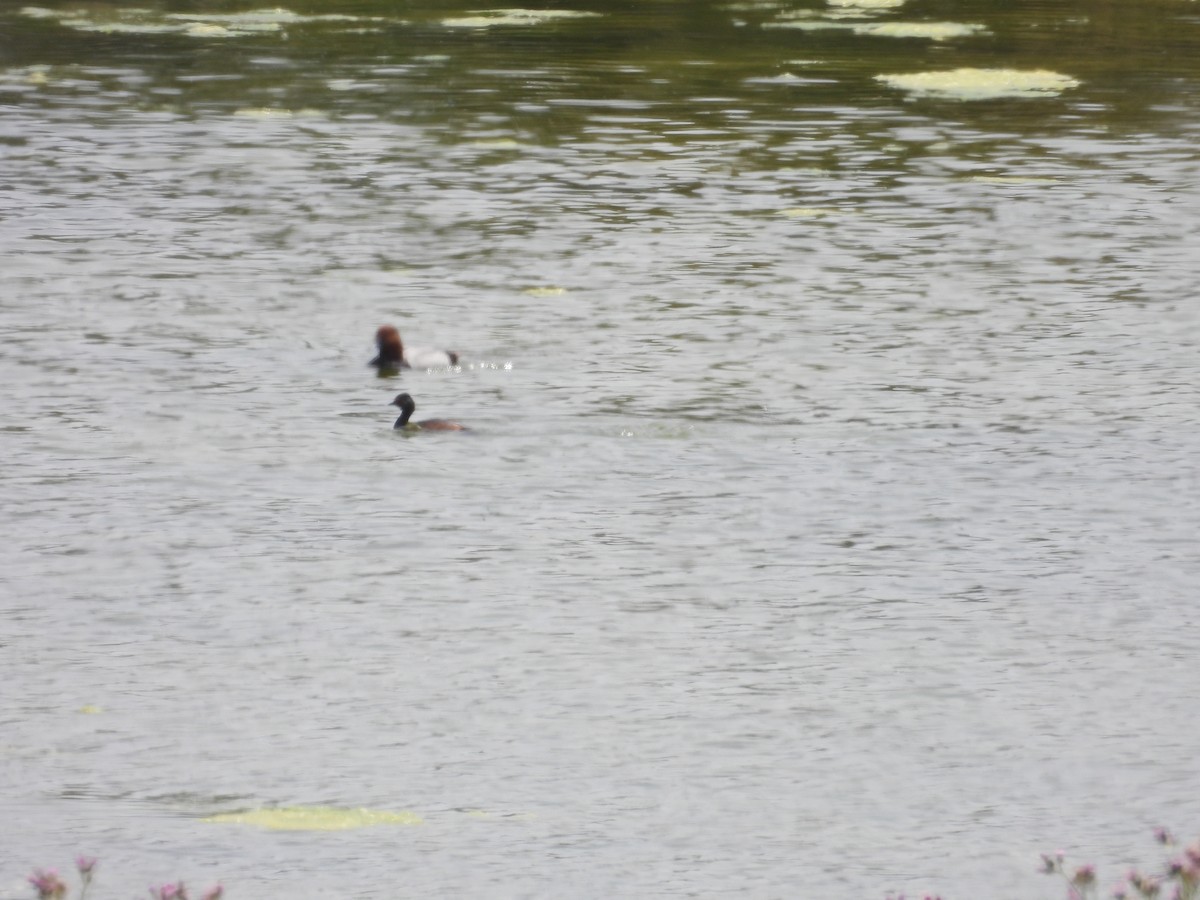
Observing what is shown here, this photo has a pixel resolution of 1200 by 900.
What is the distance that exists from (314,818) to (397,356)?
496cm

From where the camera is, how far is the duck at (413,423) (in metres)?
9.68

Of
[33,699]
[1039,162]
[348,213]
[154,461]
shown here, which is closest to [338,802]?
[33,699]

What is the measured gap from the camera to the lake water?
591 cm

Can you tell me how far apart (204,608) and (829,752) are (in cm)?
215

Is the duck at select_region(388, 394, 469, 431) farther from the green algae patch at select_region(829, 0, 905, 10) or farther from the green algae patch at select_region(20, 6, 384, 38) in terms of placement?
the green algae patch at select_region(829, 0, 905, 10)

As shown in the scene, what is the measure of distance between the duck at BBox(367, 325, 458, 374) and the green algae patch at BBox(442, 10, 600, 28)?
13.9 metres

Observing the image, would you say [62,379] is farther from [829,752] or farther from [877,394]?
[829,752]

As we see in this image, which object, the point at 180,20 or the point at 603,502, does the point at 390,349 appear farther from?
the point at 180,20

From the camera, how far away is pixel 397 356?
1063cm

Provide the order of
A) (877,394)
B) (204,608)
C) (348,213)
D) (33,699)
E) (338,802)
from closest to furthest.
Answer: (338,802) < (33,699) < (204,608) < (877,394) < (348,213)

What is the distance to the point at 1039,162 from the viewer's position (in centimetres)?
1609

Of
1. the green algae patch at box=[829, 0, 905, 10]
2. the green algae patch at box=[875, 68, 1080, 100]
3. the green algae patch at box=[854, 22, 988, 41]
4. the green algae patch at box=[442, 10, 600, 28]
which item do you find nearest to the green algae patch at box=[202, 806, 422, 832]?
the green algae patch at box=[875, 68, 1080, 100]

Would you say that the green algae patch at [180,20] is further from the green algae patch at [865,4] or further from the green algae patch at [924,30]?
the green algae patch at [865,4]

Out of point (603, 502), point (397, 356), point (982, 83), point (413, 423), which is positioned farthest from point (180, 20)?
point (603, 502)
